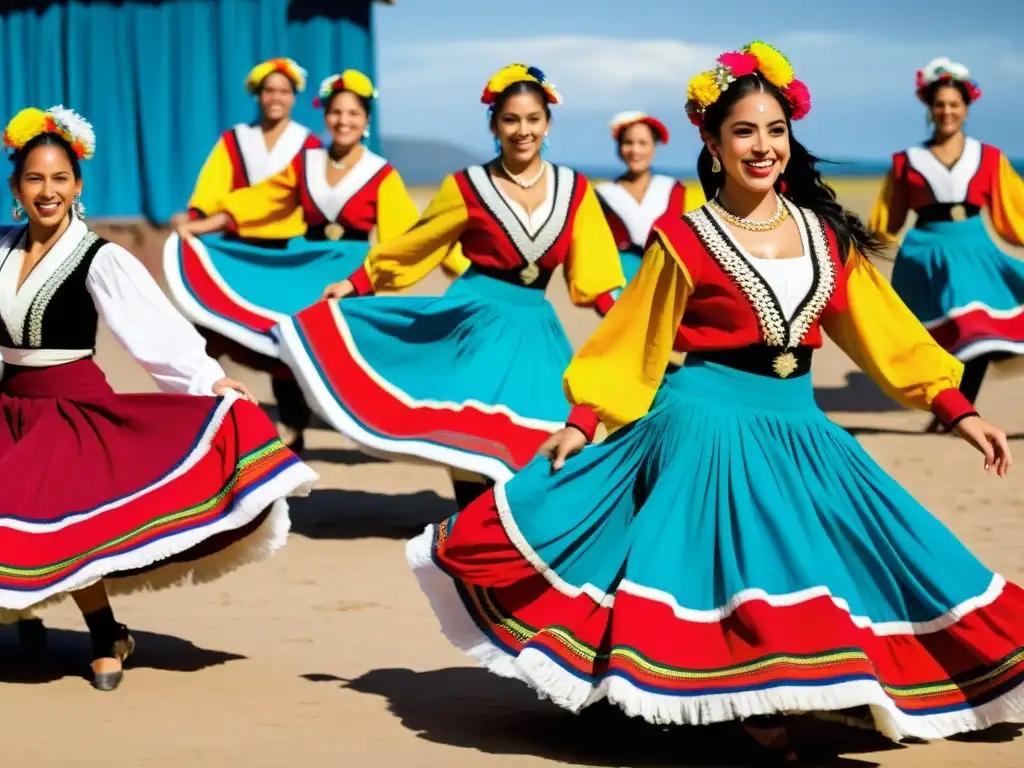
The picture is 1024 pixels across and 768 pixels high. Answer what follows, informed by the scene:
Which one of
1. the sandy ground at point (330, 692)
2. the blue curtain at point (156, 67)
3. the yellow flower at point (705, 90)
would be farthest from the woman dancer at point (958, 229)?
the blue curtain at point (156, 67)

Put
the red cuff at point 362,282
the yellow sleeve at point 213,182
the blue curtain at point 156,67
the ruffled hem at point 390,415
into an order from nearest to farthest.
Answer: the ruffled hem at point 390,415, the red cuff at point 362,282, the yellow sleeve at point 213,182, the blue curtain at point 156,67

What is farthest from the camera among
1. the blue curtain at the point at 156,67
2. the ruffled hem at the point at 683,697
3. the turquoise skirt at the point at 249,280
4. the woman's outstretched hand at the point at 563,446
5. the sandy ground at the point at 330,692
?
the blue curtain at the point at 156,67

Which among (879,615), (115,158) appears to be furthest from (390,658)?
(115,158)

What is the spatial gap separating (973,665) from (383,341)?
10.7ft

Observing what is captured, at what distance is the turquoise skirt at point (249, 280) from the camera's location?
27.6 feet

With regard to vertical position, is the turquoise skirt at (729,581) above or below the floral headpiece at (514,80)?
below

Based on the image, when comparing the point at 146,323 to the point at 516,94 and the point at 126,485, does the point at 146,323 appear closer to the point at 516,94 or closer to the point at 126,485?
the point at 126,485

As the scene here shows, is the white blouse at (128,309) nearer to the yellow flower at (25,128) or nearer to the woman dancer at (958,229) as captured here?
the yellow flower at (25,128)

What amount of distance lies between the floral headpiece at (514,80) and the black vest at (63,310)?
1972 millimetres

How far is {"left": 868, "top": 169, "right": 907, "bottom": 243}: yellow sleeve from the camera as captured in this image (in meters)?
9.73

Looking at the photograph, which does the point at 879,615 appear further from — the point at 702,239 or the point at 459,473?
the point at 459,473

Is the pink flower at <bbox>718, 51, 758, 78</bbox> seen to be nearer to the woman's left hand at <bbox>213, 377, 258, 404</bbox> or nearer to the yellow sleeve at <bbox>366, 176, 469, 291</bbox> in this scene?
the woman's left hand at <bbox>213, 377, 258, 404</bbox>

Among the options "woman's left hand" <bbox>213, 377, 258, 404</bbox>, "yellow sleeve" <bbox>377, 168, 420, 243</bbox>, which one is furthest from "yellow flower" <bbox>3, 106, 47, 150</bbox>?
"yellow sleeve" <bbox>377, 168, 420, 243</bbox>

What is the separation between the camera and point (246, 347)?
8.44m
